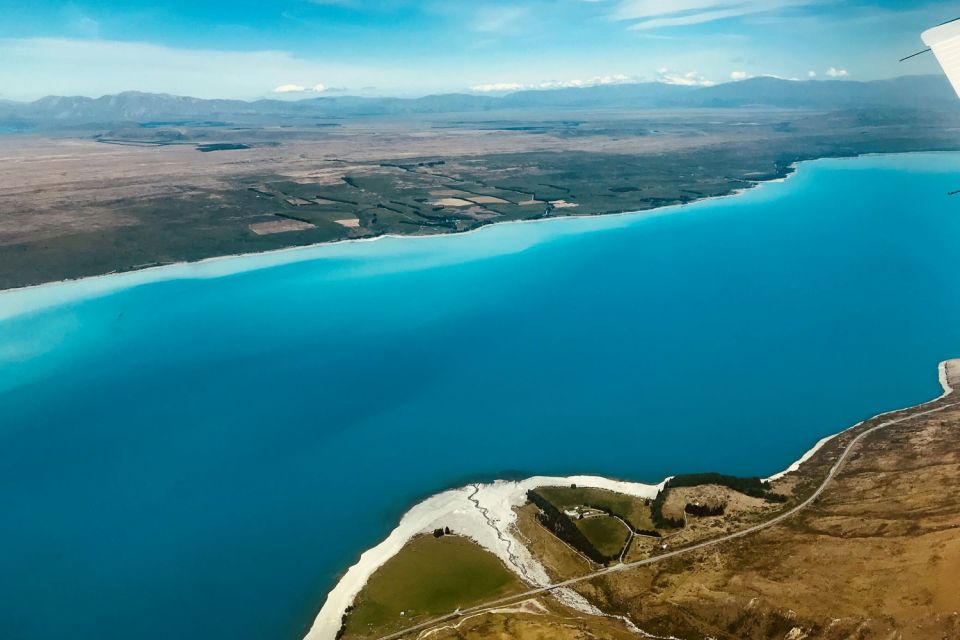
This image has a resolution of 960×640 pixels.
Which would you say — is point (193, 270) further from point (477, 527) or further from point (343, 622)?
point (343, 622)

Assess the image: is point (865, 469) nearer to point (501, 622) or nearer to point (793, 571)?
point (793, 571)

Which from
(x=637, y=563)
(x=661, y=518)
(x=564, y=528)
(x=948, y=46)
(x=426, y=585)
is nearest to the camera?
(x=948, y=46)

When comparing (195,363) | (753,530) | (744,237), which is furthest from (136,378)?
(744,237)

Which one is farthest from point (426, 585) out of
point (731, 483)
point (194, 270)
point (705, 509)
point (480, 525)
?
point (194, 270)

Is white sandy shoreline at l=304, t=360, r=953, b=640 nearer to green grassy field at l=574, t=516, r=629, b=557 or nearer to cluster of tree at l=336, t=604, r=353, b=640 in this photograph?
cluster of tree at l=336, t=604, r=353, b=640

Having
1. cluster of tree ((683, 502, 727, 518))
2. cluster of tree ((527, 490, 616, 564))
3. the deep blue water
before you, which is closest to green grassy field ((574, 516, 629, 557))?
cluster of tree ((527, 490, 616, 564))
